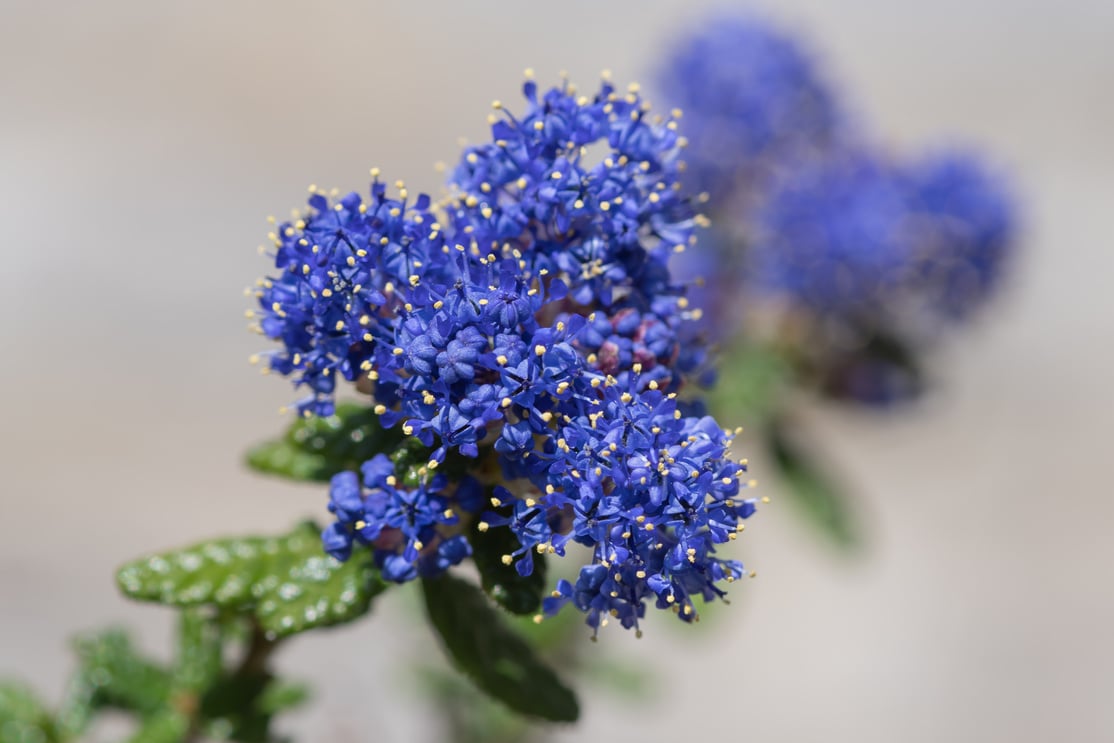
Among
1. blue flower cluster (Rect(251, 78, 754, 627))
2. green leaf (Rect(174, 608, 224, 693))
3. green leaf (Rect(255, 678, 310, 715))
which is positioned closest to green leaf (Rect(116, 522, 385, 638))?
blue flower cluster (Rect(251, 78, 754, 627))

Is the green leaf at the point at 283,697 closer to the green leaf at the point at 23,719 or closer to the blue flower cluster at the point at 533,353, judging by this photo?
the green leaf at the point at 23,719

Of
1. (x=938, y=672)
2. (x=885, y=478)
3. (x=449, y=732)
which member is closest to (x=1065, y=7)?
(x=885, y=478)

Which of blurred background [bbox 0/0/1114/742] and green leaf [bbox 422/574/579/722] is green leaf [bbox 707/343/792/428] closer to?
blurred background [bbox 0/0/1114/742]

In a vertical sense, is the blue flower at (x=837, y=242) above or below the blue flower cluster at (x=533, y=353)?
above

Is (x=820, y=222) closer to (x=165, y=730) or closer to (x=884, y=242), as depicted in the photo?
(x=884, y=242)

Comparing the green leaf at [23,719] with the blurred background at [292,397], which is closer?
the green leaf at [23,719]

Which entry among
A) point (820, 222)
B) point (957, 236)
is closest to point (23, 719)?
point (820, 222)

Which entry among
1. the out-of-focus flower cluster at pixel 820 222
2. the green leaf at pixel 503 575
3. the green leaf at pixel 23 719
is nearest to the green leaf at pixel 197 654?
the green leaf at pixel 23 719
